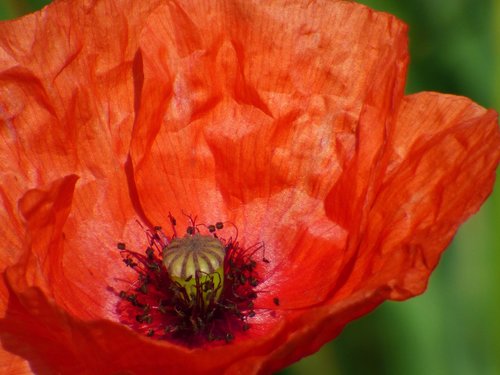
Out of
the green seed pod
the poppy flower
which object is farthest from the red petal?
the green seed pod

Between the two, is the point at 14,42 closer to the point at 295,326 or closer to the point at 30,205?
the point at 30,205

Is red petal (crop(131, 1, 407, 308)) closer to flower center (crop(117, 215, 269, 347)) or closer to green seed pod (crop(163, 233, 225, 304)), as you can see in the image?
flower center (crop(117, 215, 269, 347))

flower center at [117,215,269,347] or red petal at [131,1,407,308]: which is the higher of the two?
red petal at [131,1,407,308]

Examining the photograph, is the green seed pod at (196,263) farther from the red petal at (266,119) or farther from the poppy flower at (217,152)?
the red petal at (266,119)

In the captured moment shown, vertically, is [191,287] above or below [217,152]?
below

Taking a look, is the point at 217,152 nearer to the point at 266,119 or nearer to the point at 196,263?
the point at 266,119

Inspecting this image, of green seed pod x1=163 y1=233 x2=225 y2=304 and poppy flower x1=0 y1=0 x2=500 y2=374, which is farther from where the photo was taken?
green seed pod x1=163 y1=233 x2=225 y2=304

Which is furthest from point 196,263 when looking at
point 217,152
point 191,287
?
point 217,152
